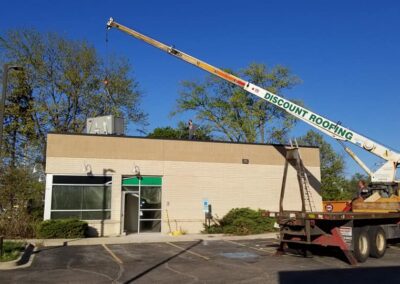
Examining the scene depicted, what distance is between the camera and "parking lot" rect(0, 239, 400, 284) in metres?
11.3

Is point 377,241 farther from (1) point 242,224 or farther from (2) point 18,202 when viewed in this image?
(2) point 18,202

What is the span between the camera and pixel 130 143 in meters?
24.4

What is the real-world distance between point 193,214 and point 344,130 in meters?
9.01

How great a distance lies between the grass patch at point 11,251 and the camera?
13.7m

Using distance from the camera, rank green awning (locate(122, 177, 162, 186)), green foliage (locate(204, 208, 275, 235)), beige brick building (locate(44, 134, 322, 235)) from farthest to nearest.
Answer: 1. green awning (locate(122, 177, 162, 186))
2. green foliage (locate(204, 208, 275, 235))
3. beige brick building (locate(44, 134, 322, 235))

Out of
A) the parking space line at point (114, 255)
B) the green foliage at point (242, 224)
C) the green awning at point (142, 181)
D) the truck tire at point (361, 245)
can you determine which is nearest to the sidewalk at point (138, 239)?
the green foliage at point (242, 224)

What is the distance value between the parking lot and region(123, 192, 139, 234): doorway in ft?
19.8

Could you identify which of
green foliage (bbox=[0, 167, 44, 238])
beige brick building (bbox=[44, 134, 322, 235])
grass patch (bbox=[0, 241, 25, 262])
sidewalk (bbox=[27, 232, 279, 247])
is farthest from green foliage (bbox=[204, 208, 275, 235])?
grass patch (bbox=[0, 241, 25, 262])

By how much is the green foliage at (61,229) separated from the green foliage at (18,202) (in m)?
0.86

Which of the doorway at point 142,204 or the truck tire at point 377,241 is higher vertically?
the doorway at point 142,204

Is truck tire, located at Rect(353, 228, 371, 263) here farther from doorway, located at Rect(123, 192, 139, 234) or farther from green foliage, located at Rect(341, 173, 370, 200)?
doorway, located at Rect(123, 192, 139, 234)

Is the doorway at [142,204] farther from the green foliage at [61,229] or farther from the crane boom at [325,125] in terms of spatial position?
the crane boom at [325,125]

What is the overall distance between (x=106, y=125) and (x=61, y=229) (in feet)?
25.9

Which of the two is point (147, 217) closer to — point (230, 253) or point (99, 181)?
point (99, 181)
